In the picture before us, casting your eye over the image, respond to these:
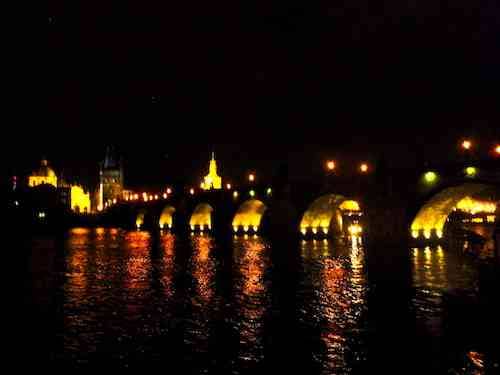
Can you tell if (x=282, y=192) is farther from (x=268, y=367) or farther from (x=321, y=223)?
(x=268, y=367)

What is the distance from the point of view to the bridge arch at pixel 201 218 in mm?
75250

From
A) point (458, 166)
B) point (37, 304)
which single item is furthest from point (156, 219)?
point (37, 304)

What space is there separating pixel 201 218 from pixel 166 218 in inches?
509

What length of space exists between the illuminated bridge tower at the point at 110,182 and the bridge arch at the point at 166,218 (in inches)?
2470

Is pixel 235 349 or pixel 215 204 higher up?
pixel 215 204

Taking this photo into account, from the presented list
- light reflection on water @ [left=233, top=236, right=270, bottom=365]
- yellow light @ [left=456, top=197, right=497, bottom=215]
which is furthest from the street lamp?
yellow light @ [left=456, top=197, right=497, bottom=215]

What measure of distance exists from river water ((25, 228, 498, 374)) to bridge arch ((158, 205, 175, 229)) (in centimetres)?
5867

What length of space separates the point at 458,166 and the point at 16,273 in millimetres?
28212

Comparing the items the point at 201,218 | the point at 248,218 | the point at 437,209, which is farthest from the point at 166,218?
the point at 437,209

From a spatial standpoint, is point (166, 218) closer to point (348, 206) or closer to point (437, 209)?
point (348, 206)

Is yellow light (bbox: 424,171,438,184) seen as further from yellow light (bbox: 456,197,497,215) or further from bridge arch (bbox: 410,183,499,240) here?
yellow light (bbox: 456,197,497,215)

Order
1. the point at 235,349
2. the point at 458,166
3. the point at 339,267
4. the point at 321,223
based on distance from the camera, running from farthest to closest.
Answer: the point at 321,223
the point at 458,166
the point at 339,267
the point at 235,349

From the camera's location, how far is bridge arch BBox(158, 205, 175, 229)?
85.7 meters

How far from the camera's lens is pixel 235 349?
39.4 ft
